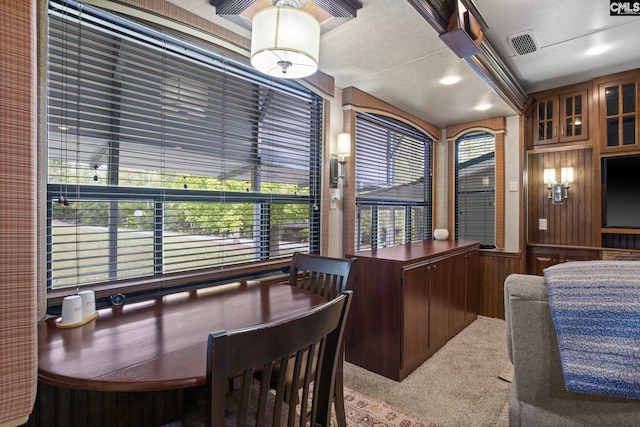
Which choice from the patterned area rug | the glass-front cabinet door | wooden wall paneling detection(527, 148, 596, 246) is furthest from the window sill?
the glass-front cabinet door

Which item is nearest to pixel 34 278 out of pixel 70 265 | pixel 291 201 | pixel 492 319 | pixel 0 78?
pixel 0 78

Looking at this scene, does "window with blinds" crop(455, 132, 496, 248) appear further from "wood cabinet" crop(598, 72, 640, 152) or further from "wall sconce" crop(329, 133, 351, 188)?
"wall sconce" crop(329, 133, 351, 188)

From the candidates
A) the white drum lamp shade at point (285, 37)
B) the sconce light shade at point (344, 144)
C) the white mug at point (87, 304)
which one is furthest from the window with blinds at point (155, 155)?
the white drum lamp shade at point (285, 37)

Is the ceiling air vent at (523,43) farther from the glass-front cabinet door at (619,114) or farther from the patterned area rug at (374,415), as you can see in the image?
the patterned area rug at (374,415)

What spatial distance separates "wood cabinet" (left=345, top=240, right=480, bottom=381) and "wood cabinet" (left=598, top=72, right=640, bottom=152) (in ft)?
6.74

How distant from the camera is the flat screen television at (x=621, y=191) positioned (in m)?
3.10

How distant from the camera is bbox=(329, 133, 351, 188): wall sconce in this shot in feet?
8.91

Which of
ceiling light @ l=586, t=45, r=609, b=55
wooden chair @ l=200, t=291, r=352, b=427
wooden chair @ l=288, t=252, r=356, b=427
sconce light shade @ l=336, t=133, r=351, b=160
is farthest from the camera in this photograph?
sconce light shade @ l=336, t=133, r=351, b=160

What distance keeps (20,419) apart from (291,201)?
80.0 inches

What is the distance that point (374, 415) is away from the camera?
1.95 metres

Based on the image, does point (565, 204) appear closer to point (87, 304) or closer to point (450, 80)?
point (450, 80)

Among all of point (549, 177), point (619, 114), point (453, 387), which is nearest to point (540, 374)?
point (453, 387)

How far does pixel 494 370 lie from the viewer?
2527 mm

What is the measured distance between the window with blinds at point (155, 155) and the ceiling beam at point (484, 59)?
1.16m
